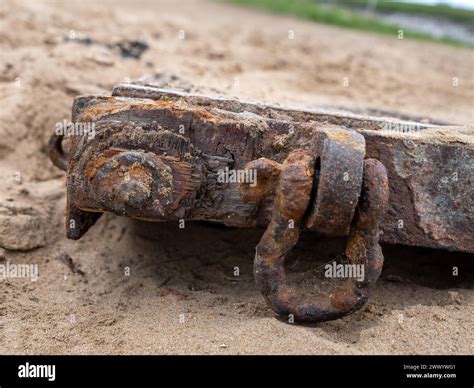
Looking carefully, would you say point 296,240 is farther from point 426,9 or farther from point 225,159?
point 426,9

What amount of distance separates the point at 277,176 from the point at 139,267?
1.00m

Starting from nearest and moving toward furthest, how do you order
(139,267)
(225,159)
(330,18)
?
(225,159) → (139,267) → (330,18)

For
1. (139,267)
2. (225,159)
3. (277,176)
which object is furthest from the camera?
(139,267)

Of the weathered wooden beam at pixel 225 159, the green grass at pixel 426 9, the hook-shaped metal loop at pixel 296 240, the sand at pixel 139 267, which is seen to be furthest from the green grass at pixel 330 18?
the hook-shaped metal loop at pixel 296 240

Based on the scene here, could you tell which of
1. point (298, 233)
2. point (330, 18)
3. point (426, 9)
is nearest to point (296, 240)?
point (298, 233)

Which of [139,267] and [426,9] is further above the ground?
[426,9]

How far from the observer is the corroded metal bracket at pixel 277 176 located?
171cm

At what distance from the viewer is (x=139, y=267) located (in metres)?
2.53

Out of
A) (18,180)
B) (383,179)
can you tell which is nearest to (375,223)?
(383,179)

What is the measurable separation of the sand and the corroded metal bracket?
20cm

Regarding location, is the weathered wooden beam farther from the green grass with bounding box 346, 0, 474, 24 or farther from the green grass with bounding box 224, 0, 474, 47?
the green grass with bounding box 346, 0, 474, 24

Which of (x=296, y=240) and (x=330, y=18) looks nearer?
(x=296, y=240)

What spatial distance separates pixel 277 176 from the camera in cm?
174

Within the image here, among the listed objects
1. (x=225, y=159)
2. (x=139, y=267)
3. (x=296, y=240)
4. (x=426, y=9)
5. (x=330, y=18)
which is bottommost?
(x=139, y=267)
